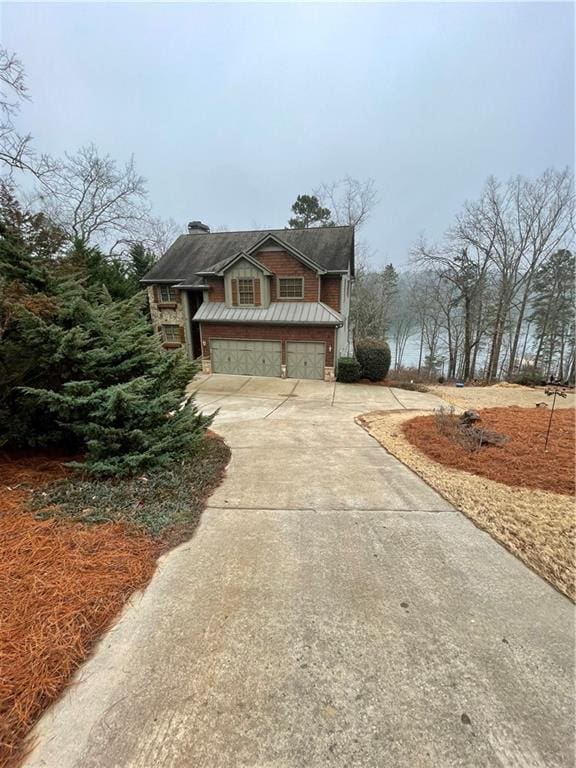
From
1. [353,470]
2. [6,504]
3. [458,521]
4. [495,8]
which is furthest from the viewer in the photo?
[495,8]

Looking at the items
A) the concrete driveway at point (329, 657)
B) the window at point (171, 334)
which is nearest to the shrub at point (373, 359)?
the window at point (171, 334)

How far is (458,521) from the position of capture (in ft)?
12.6

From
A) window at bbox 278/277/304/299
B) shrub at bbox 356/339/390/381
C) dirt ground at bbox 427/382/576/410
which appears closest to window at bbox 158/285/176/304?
window at bbox 278/277/304/299

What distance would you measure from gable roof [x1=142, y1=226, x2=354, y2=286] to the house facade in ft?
0.21

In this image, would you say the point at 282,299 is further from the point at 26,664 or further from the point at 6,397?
the point at 26,664

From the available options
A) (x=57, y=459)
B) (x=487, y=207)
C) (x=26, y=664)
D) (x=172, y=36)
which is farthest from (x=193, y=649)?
(x=487, y=207)

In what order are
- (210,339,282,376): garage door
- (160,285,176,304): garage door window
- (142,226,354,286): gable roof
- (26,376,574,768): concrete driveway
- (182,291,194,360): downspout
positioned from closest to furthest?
(26,376,574,768): concrete driveway → (142,226,354,286): gable roof → (210,339,282,376): garage door → (182,291,194,360): downspout → (160,285,176,304): garage door window

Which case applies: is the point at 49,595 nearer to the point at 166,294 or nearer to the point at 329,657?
the point at 329,657

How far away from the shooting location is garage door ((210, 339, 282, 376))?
15570mm

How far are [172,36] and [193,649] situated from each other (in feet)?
44.3

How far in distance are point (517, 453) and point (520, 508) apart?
192 centimetres

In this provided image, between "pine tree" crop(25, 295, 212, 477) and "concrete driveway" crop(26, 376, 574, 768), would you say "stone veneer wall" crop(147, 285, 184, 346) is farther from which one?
"concrete driveway" crop(26, 376, 574, 768)

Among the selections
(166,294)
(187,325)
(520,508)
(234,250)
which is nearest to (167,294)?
(166,294)

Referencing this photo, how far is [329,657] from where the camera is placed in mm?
2191
